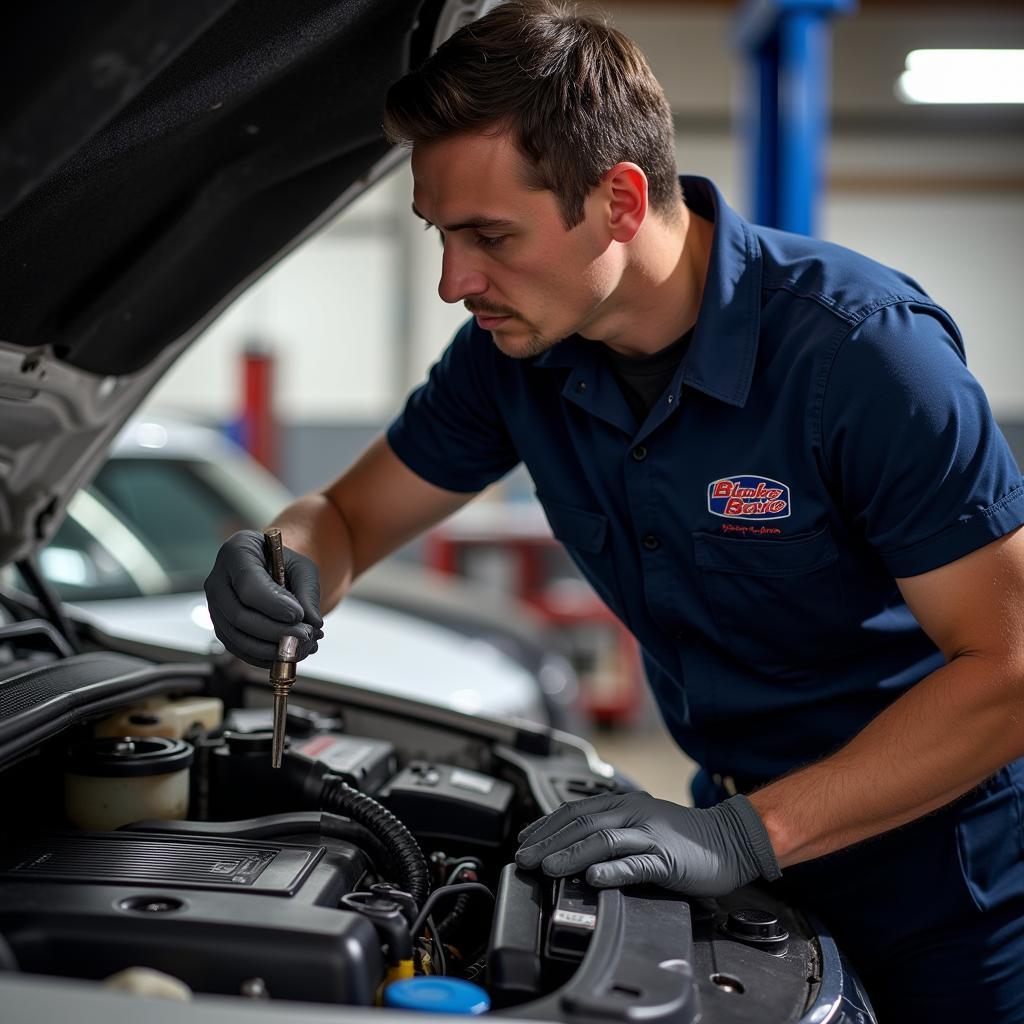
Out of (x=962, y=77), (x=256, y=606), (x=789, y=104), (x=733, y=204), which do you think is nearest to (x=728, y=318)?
(x=256, y=606)

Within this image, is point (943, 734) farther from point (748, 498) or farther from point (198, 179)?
point (198, 179)

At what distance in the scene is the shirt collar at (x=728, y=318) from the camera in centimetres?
139

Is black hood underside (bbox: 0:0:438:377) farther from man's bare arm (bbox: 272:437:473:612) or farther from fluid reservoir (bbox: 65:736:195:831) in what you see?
fluid reservoir (bbox: 65:736:195:831)

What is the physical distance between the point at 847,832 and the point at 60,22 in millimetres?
1030

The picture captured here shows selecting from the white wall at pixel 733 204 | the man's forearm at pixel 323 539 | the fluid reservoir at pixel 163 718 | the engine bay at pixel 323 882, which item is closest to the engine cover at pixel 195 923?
the engine bay at pixel 323 882

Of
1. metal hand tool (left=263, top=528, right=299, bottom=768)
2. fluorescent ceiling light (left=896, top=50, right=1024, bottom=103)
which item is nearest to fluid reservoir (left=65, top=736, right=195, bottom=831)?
metal hand tool (left=263, top=528, right=299, bottom=768)

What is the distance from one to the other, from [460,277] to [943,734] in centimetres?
71

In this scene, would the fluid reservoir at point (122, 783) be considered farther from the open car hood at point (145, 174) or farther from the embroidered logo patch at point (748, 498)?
the embroidered logo patch at point (748, 498)

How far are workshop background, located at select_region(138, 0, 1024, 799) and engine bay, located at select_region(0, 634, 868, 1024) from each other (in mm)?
5917

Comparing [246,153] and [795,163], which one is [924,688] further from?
[795,163]

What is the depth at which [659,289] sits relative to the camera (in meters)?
1.45

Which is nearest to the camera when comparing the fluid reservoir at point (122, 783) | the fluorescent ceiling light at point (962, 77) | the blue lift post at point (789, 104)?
the fluid reservoir at point (122, 783)

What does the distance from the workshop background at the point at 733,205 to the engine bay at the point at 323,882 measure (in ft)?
19.4

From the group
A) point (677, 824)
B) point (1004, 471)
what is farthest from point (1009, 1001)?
point (1004, 471)
